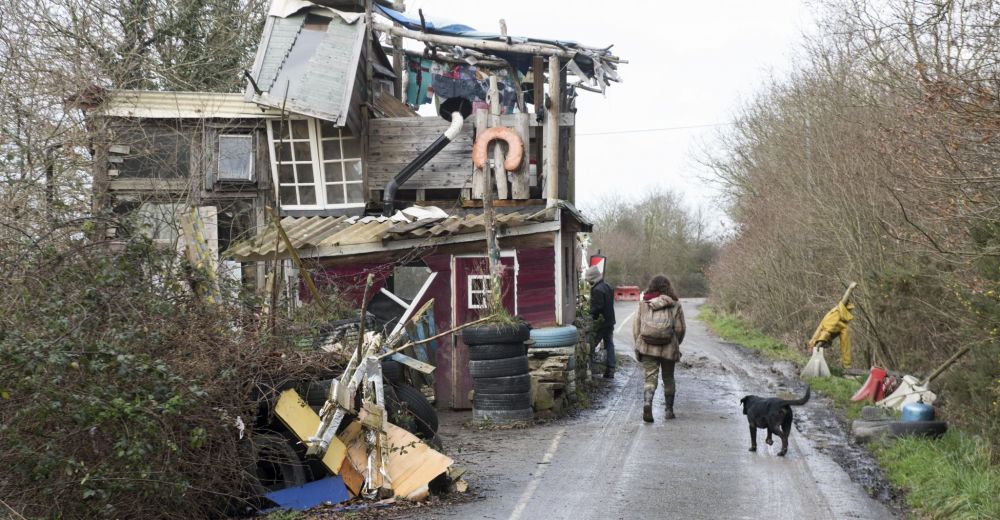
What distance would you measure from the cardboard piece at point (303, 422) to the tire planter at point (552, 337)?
6248 millimetres

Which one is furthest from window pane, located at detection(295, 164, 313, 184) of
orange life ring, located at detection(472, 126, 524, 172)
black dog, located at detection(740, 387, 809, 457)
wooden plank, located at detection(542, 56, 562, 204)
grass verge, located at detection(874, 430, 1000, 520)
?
grass verge, located at detection(874, 430, 1000, 520)

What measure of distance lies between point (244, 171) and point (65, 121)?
3283 mm

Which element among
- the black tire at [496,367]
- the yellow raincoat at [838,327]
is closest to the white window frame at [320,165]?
the black tire at [496,367]

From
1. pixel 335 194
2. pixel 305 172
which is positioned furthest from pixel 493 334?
pixel 305 172

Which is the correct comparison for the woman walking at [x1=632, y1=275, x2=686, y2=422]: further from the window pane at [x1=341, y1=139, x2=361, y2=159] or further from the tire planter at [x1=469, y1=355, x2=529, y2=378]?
the window pane at [x1=341, y1=139, x2=361, y2=159]

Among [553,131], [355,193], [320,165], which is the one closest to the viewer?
[553,131]

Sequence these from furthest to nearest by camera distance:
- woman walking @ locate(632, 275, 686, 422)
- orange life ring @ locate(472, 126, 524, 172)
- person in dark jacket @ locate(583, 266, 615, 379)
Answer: person in dark jacket @ locate(583, 266, 615, 379) → orange life ring @ locate(472, 126, 524, 172) → woman walking @ locate(632, 275, 686, 422)

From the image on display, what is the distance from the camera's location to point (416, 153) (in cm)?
1817

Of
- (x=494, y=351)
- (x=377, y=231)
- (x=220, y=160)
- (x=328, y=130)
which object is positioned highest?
(x=328, y=130)

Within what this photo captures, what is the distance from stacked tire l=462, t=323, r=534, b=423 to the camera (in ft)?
45.3

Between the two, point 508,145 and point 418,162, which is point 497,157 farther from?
point 418,162

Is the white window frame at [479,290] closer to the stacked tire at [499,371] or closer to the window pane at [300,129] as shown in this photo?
the stacked tire at [499,371]

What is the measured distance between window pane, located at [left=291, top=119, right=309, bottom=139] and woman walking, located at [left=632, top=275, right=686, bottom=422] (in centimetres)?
751

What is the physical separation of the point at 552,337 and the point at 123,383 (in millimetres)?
8541
